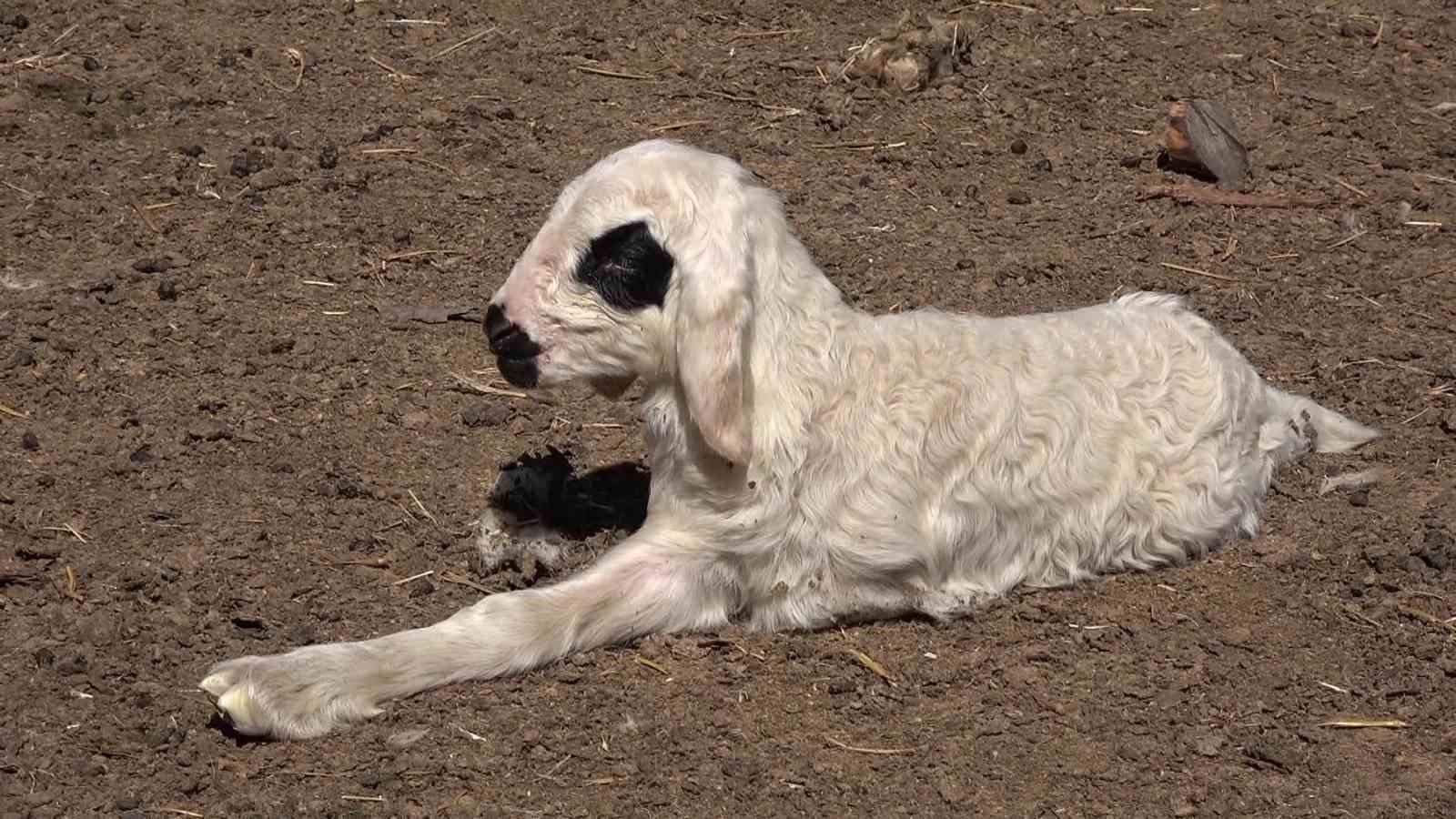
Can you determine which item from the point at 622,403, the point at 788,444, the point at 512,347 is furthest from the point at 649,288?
the point at 622,403

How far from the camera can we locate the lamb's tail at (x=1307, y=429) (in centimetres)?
684

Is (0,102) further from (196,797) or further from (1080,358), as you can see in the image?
(1080,358)

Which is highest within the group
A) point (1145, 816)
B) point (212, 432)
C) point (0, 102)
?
point (0, 102)

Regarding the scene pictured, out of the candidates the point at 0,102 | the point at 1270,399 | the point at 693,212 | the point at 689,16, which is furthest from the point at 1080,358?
the point at 0,102

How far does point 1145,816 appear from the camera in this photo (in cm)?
507

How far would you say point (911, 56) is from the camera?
9.73 m

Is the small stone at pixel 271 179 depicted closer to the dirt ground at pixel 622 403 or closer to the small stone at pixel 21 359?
the dirt ground at pixel 622 403

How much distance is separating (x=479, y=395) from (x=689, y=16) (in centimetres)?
376

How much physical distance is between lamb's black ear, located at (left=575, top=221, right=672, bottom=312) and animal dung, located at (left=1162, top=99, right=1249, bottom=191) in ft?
14.4

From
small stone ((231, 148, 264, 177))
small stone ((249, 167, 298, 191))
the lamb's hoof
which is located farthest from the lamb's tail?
small stone ((231, 148, 264, 177))

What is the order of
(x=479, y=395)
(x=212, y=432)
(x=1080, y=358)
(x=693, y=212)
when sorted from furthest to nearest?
(x=479, y=395)
(x=212, y=432)
(x=1080, y=358)
(x=693, y=212)

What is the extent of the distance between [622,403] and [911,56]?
3348mm

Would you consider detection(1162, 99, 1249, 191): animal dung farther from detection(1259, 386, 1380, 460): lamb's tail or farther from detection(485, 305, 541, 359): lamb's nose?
detection(485, 305, 541, 359): lamb's nose

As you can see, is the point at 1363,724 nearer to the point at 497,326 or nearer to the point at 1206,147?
the point at 497,326
